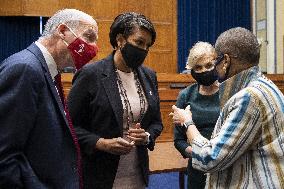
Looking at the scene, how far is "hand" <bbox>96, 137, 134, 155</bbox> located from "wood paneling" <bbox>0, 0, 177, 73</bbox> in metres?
5.89

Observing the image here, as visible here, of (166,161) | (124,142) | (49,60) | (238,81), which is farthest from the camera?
(166,161)

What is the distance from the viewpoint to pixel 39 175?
1420mm

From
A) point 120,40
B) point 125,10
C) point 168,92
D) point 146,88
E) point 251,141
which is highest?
point 125,10

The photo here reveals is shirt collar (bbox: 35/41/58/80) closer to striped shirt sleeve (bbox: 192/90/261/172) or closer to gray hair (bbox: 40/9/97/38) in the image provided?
gray hair (bbox: 40/9/97/38)

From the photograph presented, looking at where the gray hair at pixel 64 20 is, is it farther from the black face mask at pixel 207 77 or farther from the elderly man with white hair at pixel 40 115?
the black face mask at pixel 207 77

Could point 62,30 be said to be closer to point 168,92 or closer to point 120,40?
point 120,40

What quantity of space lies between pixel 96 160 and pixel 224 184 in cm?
66

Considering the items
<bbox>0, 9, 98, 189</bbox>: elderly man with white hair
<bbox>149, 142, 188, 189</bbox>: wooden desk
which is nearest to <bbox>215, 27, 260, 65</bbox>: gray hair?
<bbox>0, 9, 98, 189</bbox>: elderly man with white hair

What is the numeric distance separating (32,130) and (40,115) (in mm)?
54

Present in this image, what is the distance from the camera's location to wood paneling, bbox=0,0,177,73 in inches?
315

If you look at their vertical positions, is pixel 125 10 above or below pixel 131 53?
above

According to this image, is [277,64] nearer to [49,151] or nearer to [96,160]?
[96,160]

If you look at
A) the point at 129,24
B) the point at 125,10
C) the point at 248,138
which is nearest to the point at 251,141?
the point at 248,138

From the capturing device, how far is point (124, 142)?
1.98 meters
